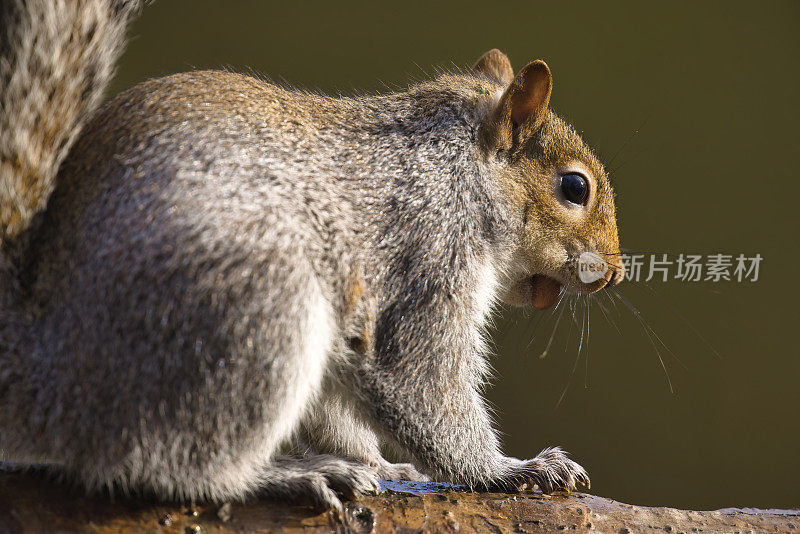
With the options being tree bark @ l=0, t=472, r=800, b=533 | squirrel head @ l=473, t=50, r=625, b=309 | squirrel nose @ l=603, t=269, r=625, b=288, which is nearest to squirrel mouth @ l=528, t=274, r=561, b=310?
squirrel head @ l=473, t=50, r=625, b=309

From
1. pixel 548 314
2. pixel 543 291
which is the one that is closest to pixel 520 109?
pixel 543 291

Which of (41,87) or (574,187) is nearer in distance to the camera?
(41,87)

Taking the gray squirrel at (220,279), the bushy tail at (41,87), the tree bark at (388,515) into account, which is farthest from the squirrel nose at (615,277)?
the bushy tail at (41,87)

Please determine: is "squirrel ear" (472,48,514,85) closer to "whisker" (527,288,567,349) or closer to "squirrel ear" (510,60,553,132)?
"squirrel ear" (510,60,553,132)

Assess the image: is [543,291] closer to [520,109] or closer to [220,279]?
[520,109]

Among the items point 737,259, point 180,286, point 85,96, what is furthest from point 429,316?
point 737,259

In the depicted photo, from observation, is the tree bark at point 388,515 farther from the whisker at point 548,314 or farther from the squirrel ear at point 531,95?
the squirrel ear at point 531,95
